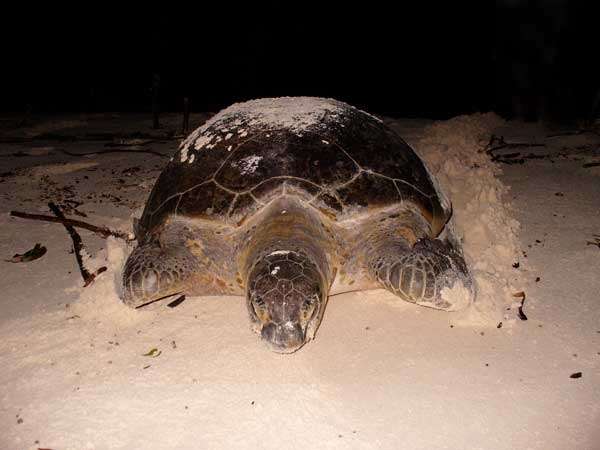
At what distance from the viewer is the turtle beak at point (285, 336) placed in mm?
1608

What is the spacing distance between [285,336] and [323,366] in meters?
0.25

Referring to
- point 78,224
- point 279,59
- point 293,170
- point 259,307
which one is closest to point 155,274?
point 259,307

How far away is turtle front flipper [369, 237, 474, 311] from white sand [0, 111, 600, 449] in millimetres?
145

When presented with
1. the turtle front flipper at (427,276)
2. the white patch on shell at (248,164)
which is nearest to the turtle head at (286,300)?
the turtle front flipper at (427,276)

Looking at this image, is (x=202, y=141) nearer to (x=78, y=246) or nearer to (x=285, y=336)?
(x=78, y=246)

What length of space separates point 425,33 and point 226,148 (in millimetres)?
16870

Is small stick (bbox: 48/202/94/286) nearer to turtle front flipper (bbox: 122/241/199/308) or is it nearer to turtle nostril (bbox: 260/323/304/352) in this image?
turtle front flipper (bbox: 122/241/199/308)

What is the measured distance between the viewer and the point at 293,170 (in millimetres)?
2242

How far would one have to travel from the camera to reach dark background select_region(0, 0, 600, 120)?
32.8 feet

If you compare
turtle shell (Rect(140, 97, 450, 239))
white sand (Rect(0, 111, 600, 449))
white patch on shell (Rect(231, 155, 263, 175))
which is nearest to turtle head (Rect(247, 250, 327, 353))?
white sand (Rect(0, 111, 600, 449))

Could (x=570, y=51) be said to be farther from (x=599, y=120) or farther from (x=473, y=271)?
(x=473, y=271)

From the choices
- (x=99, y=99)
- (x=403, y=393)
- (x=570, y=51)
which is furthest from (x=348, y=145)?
(x=99, y=99)

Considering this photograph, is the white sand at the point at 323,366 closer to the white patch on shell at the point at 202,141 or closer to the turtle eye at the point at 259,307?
the turtle eye at the point at 259,307

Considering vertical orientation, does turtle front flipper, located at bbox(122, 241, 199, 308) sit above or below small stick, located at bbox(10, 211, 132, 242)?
above
